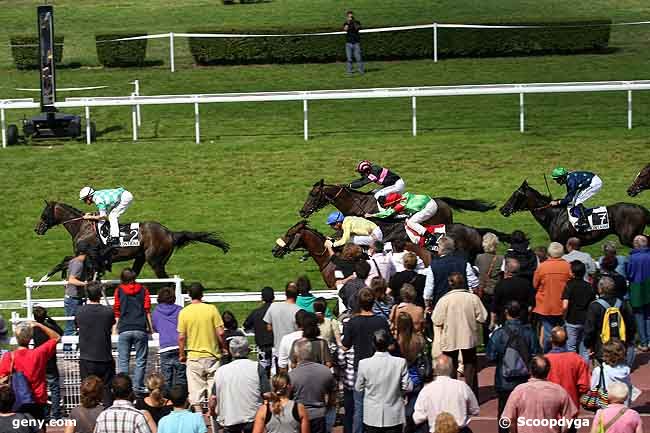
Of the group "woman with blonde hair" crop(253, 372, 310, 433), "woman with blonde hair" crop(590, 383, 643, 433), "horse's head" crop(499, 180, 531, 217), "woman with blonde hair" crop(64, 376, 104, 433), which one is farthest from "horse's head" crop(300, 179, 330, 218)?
"woman with blonde hair" crop(590, 383, 643, 433)

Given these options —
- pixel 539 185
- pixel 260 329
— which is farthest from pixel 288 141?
pixel 260 329

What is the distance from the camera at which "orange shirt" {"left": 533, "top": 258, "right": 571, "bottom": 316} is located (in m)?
10.2

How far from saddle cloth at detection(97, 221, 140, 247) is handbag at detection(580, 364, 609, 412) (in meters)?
6.63

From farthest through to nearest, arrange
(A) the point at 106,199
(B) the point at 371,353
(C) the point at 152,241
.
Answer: (C) the point at 152,241, (A) the point at 106,199, (B) the point at 371,353

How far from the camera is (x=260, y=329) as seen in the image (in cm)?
966

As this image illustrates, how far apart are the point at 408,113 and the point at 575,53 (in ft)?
21.2

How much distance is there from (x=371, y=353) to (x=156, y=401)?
1.54m

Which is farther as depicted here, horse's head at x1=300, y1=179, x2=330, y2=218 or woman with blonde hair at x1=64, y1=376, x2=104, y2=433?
horse's head at x1=300, y1=179, x2=330, y2=218

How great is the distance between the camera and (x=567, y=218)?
13508 mm

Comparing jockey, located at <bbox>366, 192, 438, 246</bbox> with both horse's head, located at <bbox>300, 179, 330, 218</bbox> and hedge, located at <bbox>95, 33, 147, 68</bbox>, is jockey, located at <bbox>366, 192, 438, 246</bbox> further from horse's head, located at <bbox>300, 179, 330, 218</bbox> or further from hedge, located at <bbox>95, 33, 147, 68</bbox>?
hedge, located at <bbox>95, 33, 147, 68</bbox>

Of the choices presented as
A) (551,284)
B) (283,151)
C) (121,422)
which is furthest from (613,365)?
(283,151)

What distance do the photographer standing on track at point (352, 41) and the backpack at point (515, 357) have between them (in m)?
15.5
